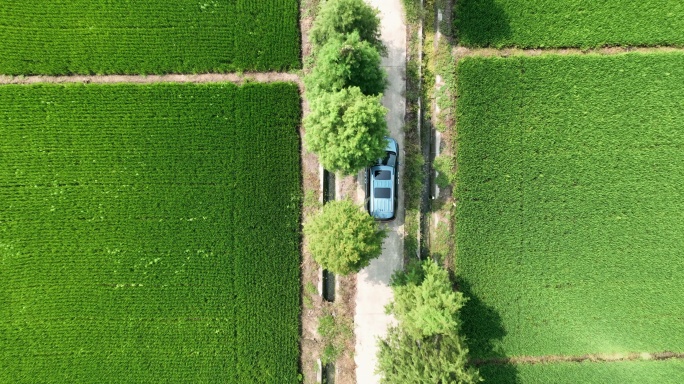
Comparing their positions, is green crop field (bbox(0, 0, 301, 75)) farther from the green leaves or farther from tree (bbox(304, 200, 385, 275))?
tree (bbox(304, 200, 385, 275))

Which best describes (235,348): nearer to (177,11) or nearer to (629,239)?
(177,11)

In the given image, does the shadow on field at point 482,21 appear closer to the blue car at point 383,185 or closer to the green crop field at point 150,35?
the blue car at point 383,185

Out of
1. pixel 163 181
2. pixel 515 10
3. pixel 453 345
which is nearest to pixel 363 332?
pixel 453 345

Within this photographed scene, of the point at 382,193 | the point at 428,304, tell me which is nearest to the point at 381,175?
the point at 382,193

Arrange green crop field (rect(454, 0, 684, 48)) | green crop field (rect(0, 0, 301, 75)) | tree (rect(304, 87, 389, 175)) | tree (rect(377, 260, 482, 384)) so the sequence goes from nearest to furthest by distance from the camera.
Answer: tree (rect(304, 87, 389, 175)) < tree (rect(377, 260, 482, 384)) < green crop field (rect(0, 0, 301, 75)) < green crop field (rect(454, 0, 684, 48))

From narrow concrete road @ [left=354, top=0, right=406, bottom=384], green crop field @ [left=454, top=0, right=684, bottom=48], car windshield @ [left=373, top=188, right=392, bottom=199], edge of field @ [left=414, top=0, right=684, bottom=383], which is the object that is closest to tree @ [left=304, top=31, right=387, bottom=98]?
narrow concrete road @ [left=354, top=0, right=406, bottom=384]
